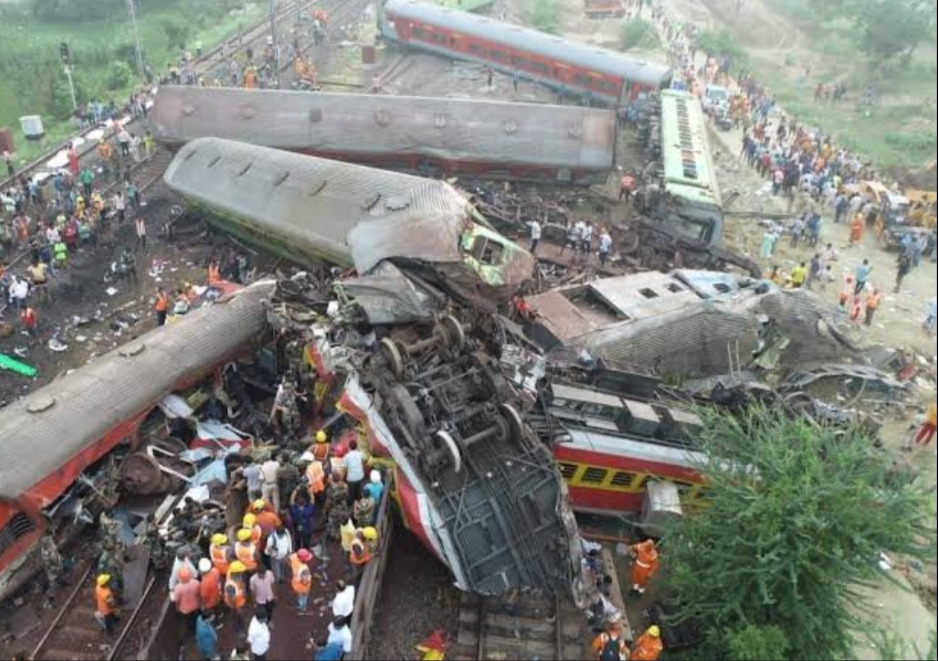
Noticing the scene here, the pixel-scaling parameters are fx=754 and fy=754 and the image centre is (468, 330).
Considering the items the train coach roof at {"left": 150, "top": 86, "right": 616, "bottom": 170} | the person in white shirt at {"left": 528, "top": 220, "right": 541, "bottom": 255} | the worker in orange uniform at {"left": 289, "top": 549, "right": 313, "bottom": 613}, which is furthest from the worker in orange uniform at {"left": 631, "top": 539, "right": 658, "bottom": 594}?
the train coach roof at {"left": 150, "top": 86, "right": 616, "bottom": 170}

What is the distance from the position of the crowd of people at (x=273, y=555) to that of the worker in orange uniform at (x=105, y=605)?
0.04ft

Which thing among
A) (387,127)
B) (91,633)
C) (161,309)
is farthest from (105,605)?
(387,127)

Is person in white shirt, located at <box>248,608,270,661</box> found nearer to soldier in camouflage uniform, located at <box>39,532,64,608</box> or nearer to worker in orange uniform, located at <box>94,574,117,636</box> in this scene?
worker in orange uniform, located at <box>94,574,117,636</box>

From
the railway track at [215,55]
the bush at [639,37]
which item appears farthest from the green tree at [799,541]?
the bush at [639,37]

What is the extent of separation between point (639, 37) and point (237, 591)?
40.4 m

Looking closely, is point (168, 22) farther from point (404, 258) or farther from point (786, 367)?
point (786, 367)

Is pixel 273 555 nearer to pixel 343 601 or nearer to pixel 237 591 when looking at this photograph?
pixel 237 591

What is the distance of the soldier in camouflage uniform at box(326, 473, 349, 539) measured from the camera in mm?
10383

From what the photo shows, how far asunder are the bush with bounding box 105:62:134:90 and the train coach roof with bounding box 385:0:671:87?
12.1m

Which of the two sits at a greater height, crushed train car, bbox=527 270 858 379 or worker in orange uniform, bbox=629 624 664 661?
crushed train car, bbox=527 270 858 379

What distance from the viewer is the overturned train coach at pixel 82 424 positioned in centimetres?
1095

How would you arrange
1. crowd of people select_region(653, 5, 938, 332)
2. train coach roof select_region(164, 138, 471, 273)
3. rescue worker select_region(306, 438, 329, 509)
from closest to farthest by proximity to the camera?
rescue worker select_region(306, 438, 329, 509) → train coach roof select_region(164, 138, 471, 273) → crowd of people select_region(653, 5, 938, 332)

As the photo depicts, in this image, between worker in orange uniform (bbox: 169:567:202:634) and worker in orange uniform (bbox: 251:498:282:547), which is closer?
worker in orange uniform (bbox: 169:567:202:634)

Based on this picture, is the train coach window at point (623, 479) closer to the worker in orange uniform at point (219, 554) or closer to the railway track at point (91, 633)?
the worker in orange uniform at point (219, 554)
